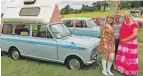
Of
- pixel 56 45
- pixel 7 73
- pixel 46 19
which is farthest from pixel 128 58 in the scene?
pixel 7 73

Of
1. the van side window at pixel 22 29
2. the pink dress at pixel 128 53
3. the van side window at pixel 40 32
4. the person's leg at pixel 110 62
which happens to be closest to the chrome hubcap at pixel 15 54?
the van side window at pixel 22 29

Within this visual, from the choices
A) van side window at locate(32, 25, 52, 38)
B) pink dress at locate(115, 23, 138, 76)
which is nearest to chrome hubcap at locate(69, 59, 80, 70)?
van side window at locate(32, 25, 52, 38)

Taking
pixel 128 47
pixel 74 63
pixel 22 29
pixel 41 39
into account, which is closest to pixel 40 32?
pixel 41 39

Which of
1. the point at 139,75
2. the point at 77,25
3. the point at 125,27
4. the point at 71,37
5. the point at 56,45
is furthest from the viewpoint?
the point at 77,25

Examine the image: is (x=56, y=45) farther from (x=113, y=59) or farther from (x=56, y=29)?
(x=113, y=59)

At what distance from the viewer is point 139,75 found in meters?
7.06

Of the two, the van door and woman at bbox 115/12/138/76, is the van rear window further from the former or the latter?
woman at bbox 115/12/138/76

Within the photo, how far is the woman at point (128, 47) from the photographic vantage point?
256 inches

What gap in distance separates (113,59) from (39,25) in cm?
274

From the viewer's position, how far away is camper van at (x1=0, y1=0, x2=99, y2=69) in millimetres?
7371

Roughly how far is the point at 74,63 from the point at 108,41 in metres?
1.36

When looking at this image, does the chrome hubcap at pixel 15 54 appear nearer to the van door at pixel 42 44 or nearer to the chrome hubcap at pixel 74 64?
the van door at pixel 42 44

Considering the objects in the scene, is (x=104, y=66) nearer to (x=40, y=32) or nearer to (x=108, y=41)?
(x=108, y=41)

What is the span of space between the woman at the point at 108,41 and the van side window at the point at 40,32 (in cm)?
185
